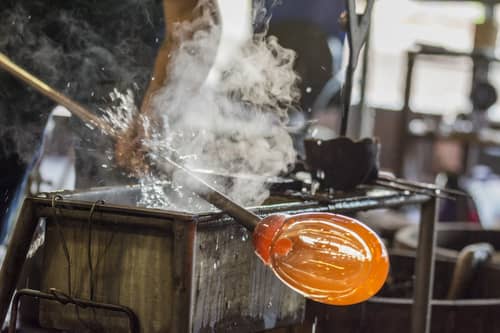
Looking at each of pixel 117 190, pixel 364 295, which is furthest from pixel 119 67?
pixel 364 295

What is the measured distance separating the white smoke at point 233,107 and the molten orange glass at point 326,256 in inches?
33.2

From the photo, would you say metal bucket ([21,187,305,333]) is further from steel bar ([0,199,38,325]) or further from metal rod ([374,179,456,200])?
metal rod ([374,179,456,200])

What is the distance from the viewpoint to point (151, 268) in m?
2.06

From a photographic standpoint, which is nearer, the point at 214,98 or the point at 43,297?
the point at 43,297

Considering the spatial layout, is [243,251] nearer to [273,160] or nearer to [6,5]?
[273,160]

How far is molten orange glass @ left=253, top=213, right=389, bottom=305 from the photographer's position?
1779 mm

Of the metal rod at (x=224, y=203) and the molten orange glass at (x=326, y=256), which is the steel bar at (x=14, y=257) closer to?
the metal rod at (x=224, y=203)

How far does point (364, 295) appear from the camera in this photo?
180 centimetres

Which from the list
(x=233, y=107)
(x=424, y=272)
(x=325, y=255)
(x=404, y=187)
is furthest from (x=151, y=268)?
(x=424, y=272)

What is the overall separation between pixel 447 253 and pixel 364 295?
2402 millimetres

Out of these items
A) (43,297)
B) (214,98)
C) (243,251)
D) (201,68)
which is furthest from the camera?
(214,98)

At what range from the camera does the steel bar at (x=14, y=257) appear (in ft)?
6.91

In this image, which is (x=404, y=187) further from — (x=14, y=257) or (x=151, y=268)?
(x=14, y=257)

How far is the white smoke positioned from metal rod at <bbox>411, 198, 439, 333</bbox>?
0.60 meters
